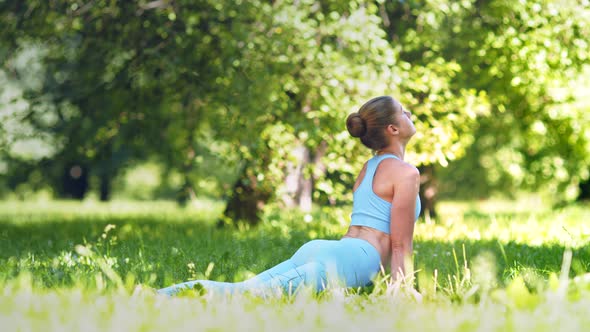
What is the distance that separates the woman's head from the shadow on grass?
35.5 inches

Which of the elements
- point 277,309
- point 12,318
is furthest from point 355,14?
point 12,318

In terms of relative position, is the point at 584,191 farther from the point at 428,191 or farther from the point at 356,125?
the point at 356,125

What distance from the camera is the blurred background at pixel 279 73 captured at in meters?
7.96

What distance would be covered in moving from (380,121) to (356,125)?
0.17m

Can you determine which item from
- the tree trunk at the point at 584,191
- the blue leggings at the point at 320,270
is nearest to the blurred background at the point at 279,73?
the blue leggings at the point at 320,270

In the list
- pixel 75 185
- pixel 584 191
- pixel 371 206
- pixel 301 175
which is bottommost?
pixel 75 185

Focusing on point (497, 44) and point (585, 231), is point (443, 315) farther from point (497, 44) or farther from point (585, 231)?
point (497, 44)

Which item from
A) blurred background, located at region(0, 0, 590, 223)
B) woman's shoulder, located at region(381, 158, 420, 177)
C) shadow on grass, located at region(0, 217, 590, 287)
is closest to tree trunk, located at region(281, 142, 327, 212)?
blurred background, located at region(0, 0, 590, 223)

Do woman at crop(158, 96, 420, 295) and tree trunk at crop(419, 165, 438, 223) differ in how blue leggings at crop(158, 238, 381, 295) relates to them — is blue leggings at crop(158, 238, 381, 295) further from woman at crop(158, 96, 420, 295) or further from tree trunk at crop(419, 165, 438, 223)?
tree trunk at crop(419, 165, 438, 223)

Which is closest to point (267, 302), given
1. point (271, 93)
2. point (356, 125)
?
point (356, 125)

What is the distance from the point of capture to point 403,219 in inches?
175

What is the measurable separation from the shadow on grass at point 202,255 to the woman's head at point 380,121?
903mm

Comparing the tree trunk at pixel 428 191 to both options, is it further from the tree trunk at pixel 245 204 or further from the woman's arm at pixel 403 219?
the woman's arm at pixel 403 219

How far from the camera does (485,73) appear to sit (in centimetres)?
1120
